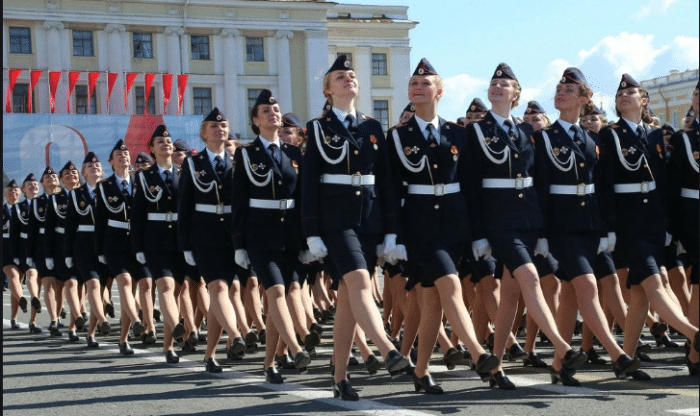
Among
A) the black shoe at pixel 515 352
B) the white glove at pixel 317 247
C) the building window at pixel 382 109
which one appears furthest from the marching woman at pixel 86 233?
the building window at pixel 382 109

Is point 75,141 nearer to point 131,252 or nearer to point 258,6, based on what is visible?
point 258,6

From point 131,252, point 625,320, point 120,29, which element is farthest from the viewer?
point 120,29

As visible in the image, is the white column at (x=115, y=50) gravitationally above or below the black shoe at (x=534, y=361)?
above

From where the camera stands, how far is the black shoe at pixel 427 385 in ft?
23.2

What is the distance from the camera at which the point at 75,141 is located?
42750 mm

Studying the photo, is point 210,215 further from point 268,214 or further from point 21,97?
point 21,97

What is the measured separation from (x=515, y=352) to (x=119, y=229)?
15.6ft

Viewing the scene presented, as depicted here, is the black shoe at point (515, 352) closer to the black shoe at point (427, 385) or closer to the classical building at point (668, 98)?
the black shoe at point (427, 385)

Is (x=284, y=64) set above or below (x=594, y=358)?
above

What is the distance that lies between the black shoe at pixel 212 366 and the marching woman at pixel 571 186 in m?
2.78

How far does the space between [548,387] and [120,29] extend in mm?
53415

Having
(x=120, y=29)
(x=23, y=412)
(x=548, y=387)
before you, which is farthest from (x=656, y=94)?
(x=120, y=29)

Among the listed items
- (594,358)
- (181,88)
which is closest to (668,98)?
(594,358)

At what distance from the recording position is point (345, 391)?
688cm
